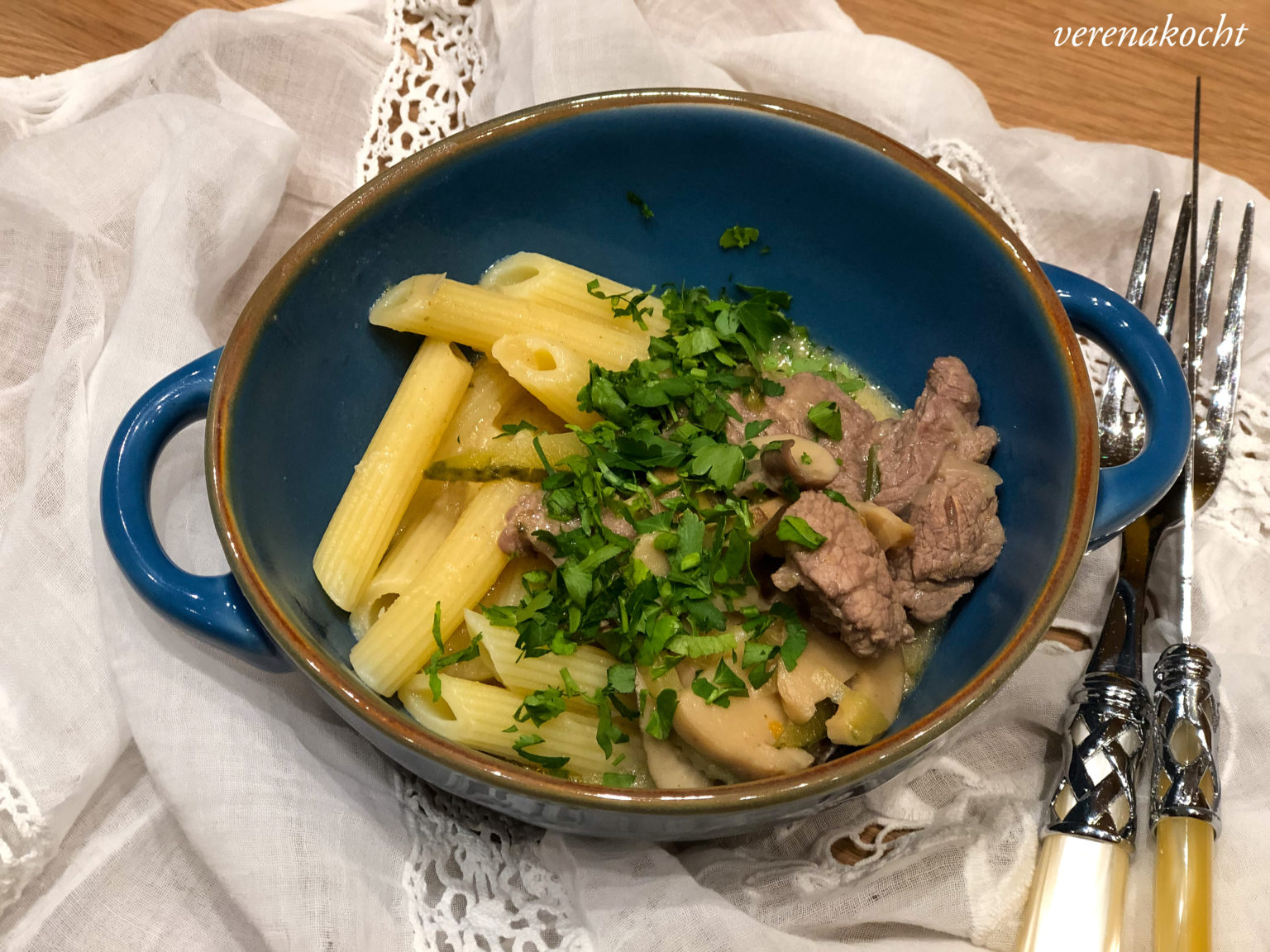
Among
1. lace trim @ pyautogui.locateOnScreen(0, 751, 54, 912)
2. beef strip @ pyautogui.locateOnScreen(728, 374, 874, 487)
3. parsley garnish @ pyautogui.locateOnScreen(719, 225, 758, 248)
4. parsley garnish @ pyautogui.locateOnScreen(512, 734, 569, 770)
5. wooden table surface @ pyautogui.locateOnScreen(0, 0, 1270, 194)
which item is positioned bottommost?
lace trim @ pyautogui.locateOnScreen(0, 751, 54, 912)

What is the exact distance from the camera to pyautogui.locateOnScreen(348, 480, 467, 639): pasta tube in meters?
1.45

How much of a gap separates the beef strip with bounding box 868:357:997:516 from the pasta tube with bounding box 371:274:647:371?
44cm

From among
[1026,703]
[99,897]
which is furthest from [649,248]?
[99,897]

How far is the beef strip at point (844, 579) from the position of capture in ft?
4.27

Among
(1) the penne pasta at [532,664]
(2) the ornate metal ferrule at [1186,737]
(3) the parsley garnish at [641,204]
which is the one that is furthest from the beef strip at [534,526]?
(2) the ornate metal ferrule at [1186,737]

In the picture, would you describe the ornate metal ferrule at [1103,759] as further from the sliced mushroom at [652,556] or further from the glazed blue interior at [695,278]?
the sliced mushroom at [652,556]

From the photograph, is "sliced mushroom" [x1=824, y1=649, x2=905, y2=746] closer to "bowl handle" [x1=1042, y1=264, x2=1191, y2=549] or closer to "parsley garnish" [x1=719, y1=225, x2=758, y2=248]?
"bowl handle" [x1=1042, y1=264, x2=1191, y2=549]

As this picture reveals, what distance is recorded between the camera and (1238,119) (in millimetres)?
2066

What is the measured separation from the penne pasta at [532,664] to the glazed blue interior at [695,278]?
230mm

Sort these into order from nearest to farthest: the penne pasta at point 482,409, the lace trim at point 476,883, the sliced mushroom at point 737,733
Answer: the sliced mushroom at point 737,733
the lace trim at point 476,883
the penne pasta at point 482,409

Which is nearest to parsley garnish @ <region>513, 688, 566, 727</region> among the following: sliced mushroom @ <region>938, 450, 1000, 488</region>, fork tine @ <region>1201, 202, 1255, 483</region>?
sliced mushroom @ <region>938, 450, 1000, 488</region>

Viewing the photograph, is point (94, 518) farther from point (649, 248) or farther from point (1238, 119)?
point (1238, 119)

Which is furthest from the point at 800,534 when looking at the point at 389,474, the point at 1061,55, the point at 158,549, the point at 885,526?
the point at 1061,55

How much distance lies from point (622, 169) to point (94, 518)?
1012mm
